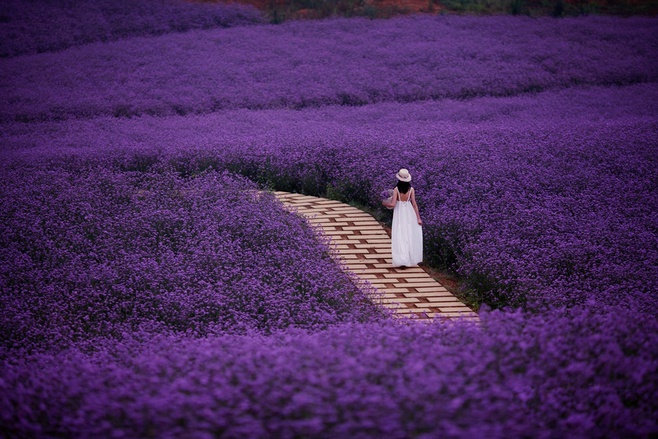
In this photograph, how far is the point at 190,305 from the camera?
4715 millimetres

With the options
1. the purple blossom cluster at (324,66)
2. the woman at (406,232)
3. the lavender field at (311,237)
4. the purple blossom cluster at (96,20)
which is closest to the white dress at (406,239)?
the woman at (406,232)

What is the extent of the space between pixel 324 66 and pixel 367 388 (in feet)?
44.6

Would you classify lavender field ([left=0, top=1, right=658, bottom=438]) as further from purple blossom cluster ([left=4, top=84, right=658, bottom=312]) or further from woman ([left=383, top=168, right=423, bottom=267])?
woman ([left=383, top=168, right=423, bottom=267])

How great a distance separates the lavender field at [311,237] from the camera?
2.59 meters

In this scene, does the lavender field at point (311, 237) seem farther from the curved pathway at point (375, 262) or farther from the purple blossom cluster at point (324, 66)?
the curved pathway at point (375, 262)

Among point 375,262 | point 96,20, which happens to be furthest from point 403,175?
point 96,20

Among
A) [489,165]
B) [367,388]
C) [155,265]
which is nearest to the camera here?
[367,388]

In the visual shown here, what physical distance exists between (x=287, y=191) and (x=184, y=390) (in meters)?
6.58

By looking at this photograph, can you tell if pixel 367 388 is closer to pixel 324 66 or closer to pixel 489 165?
pixel 489 165

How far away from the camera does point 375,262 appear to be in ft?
22.1

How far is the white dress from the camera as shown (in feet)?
21.3

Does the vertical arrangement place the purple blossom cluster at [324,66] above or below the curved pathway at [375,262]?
above

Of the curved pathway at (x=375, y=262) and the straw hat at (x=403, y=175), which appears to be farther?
the straw hat at (x=403, y=175)

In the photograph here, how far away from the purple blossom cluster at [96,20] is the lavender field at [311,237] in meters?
0.23
